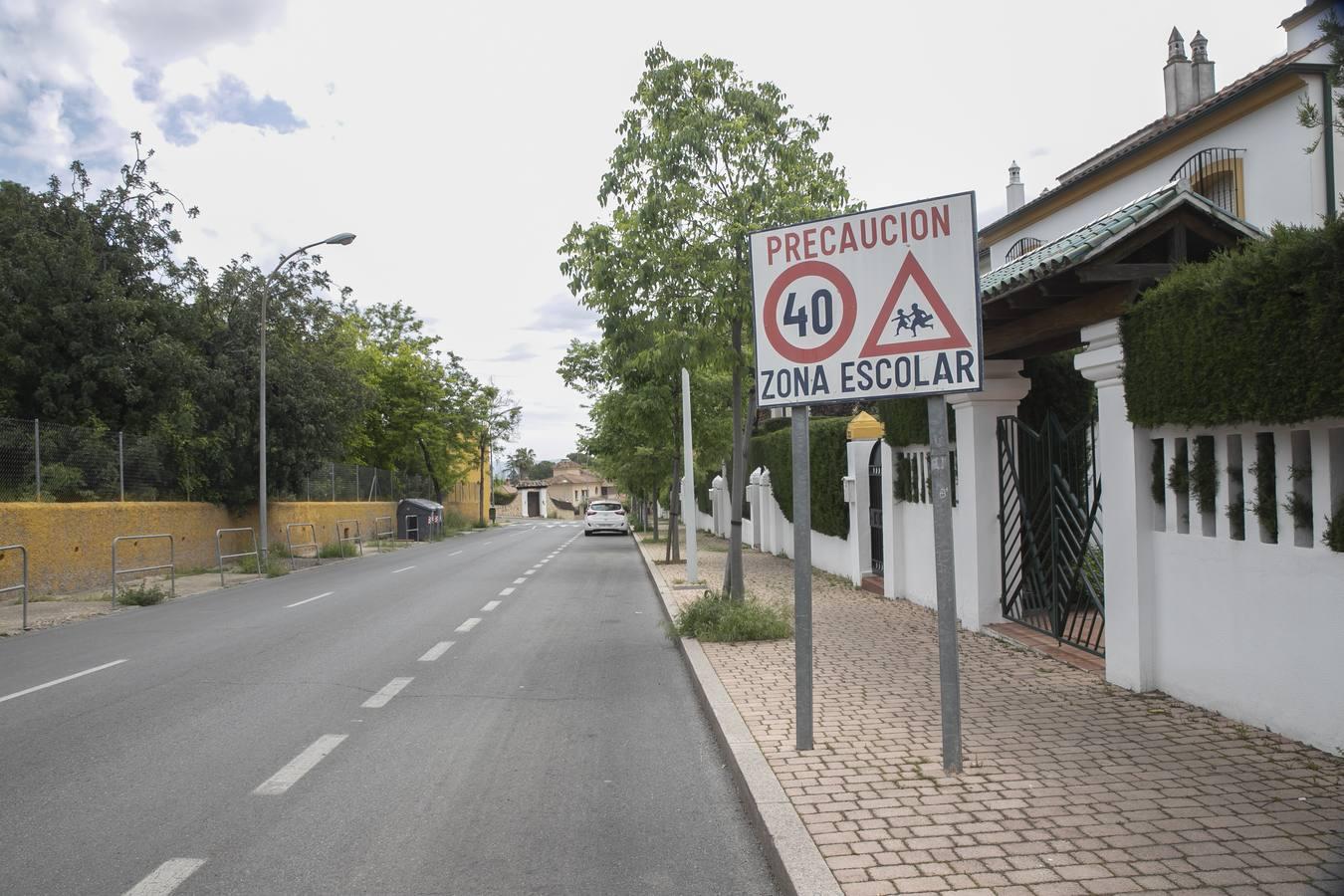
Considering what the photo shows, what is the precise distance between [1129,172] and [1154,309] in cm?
1608

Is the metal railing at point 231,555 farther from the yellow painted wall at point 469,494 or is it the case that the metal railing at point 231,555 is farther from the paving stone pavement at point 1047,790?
the yellow painted wall at point 469,494

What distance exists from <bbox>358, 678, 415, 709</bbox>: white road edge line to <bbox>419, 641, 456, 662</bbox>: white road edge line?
3.56 feet

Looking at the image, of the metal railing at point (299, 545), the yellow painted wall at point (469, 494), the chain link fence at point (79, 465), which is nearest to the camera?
the chain link fence at point (79, 465)

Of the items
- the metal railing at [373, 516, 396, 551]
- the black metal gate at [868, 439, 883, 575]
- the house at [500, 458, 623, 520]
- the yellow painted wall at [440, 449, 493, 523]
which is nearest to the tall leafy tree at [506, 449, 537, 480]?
the house at [500, 458, 623, 520]

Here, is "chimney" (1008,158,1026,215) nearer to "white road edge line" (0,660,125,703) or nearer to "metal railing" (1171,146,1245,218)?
"metal railing" (1171,146,1245,218)

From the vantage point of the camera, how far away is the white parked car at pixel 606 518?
41.9 metres

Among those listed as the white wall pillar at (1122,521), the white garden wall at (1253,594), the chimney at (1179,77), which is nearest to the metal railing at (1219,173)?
the chimney at (1179,77)

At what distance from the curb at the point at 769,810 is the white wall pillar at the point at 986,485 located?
3.78 m

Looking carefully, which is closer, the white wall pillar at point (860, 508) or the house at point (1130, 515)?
the house at point (1130, 515)

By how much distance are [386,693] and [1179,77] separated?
76.8 ft

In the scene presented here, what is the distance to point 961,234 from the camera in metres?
5.29

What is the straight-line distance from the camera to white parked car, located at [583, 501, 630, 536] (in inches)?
1649

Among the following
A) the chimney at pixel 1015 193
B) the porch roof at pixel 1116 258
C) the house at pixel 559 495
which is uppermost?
the chimney at pixel 1015 193

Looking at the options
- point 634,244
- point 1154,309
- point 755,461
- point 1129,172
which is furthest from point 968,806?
point 755,461
